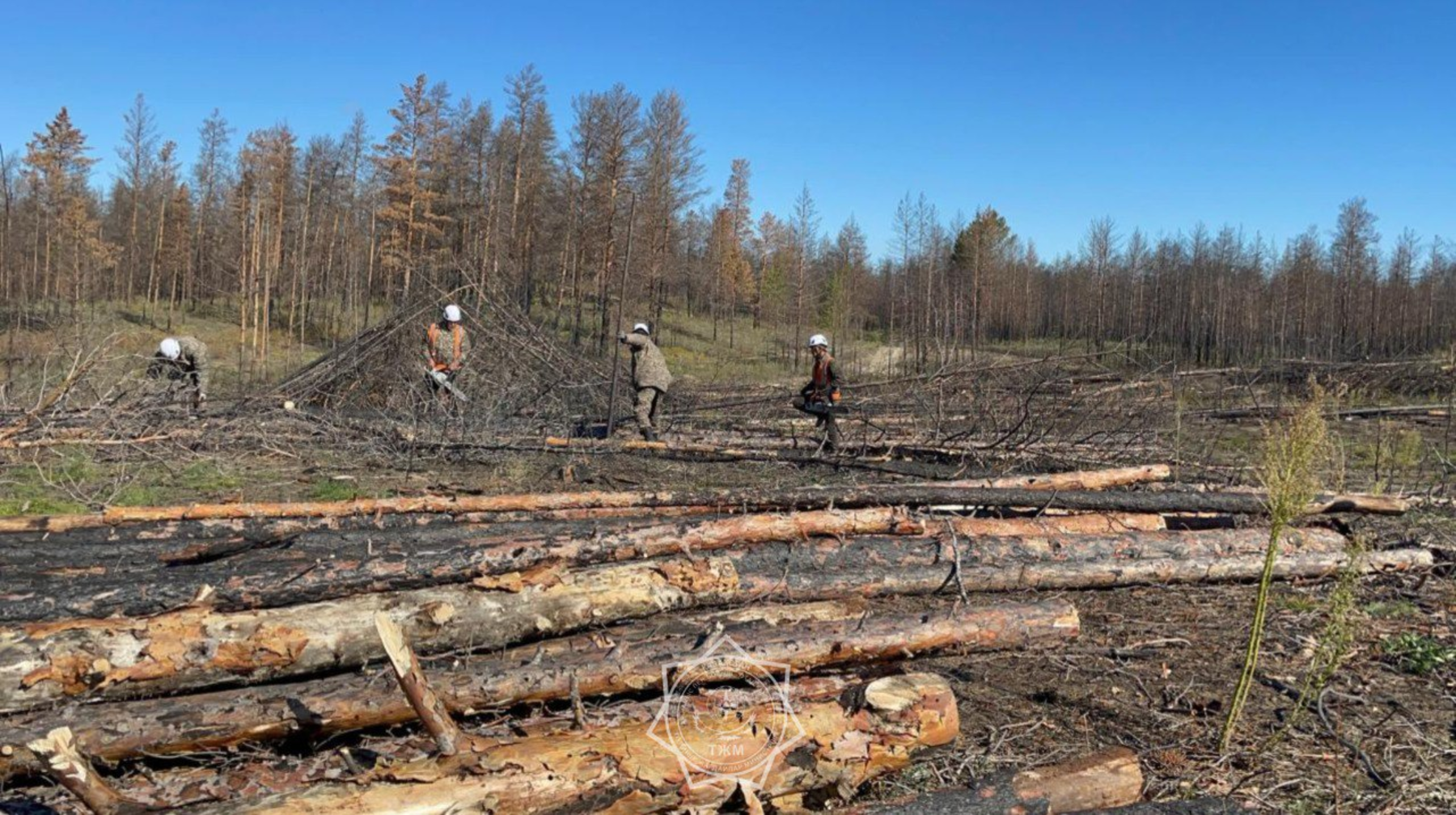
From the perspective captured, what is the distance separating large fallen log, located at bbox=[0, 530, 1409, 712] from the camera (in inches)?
128

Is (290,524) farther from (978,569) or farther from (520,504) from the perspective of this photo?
(978,569)

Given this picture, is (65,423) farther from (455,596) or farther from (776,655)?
(776,655)

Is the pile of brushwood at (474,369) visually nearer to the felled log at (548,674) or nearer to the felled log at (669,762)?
the felled log at (548,674)

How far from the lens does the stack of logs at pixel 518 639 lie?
272 centimetres

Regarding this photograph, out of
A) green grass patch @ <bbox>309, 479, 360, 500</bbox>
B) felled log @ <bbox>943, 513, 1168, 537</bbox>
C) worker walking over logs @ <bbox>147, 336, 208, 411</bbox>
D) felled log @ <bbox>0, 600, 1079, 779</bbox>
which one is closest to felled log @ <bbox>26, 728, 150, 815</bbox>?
felled log @ <bbox>0, 600, 1079, 779</bbox>

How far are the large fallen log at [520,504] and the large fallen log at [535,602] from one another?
0.72 metres

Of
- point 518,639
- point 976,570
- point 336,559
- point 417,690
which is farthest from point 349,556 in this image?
point 976,570

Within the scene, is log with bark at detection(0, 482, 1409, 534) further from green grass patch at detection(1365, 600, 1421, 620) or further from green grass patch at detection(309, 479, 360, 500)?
green grass patch at detection(309, 479, 360, 500)

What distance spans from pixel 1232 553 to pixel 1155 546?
547mm

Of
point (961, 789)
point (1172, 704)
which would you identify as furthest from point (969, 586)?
point (961, 789)

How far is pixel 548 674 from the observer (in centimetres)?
332

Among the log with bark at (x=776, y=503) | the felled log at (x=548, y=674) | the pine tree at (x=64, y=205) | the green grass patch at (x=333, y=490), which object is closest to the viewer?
the felled log at (x=548, y=674)

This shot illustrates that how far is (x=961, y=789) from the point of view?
2.85m

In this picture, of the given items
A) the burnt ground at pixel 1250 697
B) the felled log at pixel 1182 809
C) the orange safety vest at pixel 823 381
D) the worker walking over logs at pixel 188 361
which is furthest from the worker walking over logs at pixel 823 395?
the worker walking over logs at pixel 188 361
